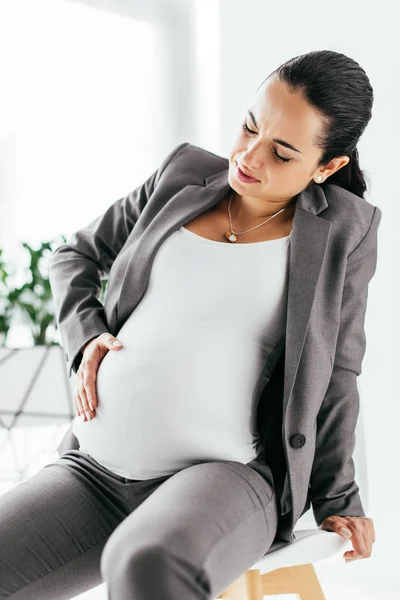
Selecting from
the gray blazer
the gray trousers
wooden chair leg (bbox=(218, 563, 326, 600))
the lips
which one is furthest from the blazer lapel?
wooden chair leg (bbox=(218, 563, 326, 600))

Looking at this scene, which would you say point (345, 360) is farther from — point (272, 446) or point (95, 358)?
point (95, 358)

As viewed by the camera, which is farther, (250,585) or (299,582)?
(299,582)

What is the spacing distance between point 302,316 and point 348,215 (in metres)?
0.23

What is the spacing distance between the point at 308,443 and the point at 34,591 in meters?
0.51

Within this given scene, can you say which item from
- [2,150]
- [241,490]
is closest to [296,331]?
[241,490]

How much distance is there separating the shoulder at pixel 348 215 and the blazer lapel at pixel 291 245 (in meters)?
0.02

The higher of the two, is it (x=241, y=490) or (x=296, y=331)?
(x=296, y=331)

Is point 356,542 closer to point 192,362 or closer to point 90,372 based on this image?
point 192,362

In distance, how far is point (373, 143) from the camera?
79.1 inches

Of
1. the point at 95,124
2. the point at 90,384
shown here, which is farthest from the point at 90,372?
the point at 95,124

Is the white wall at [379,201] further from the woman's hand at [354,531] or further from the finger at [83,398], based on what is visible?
the finger at [83,398]

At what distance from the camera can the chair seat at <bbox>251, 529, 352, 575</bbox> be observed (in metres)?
1.22

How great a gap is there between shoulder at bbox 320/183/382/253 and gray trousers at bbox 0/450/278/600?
451mm

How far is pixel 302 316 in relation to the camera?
1.24m
